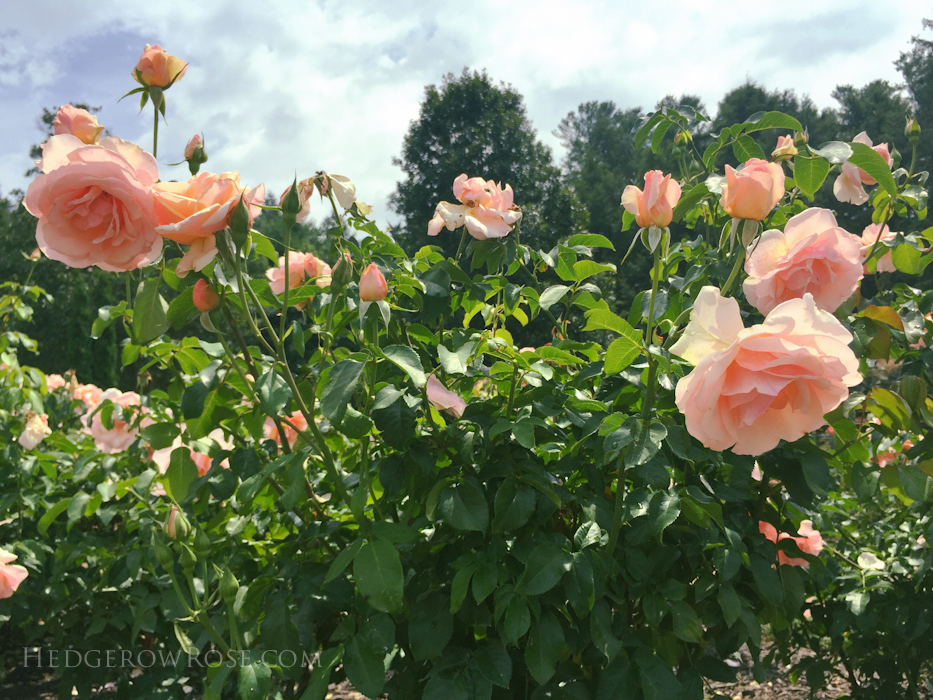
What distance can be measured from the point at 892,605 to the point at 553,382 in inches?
45.2

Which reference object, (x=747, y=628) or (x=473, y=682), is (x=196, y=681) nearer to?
(x=473, y=682)

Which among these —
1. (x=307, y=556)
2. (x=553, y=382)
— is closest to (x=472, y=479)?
(x=553, y=382)

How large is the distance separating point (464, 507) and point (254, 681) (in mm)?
402

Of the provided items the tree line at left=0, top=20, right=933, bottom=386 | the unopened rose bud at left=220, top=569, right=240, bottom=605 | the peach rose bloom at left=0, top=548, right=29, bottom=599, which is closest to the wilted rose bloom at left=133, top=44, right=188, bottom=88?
the unopened rose bud at left=220, top=569, right=240, bottom=605

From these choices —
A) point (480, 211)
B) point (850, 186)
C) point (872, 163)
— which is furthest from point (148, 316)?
point (850, 186)

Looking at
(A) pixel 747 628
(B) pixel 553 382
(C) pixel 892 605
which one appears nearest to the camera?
(A) pixel 747 628

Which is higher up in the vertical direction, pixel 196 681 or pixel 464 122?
pixel 464 122

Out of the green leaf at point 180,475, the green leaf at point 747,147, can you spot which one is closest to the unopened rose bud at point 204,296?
the green leaf at point 180,475

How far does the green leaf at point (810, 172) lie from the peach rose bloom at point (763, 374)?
407 millimetres

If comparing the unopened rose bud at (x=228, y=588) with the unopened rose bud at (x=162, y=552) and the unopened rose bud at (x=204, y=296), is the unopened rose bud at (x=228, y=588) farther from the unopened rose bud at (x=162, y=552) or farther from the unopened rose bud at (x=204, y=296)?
the unopened rose bud at (x=204, y=296)

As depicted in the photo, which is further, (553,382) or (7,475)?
(7,475)

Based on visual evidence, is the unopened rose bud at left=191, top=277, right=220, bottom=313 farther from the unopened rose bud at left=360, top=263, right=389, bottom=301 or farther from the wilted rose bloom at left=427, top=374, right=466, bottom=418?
the wilted rose bloom at left=427, top=374, right=466, bottom=418

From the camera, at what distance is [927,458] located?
130 centimetres

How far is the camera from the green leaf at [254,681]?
3.13 feet
